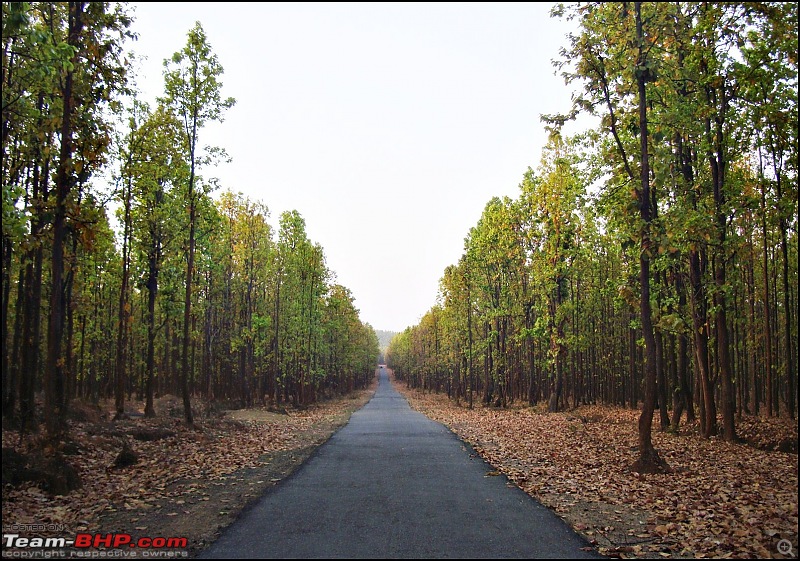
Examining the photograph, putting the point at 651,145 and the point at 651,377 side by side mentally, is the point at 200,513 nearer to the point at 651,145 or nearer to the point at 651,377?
the point at 651,377

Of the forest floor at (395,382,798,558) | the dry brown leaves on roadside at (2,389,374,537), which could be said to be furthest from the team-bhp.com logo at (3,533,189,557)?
the forest floor at (395,382,798,558)

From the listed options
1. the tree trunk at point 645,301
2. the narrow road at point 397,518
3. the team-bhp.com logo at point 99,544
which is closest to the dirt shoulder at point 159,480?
the team-bhp.com logo at point 99,544

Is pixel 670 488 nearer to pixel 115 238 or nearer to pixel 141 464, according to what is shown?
pixel 141 464

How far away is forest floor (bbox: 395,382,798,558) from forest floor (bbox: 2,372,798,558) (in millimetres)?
28

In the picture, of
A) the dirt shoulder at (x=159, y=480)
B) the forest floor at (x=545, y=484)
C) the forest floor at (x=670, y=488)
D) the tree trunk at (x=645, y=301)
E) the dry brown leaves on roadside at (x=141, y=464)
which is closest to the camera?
the forest floor at (x=670, y=488)

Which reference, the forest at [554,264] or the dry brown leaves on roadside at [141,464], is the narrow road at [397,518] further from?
the dry brown leaves on roadside at [141,464]

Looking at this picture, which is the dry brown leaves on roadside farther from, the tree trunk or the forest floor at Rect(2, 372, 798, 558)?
the tree trunk

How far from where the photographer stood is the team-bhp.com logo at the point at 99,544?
5898 mm

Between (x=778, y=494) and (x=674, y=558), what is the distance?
3.83 meters

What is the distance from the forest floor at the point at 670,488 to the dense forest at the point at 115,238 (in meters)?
9.21

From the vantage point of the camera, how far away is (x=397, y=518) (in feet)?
23.4

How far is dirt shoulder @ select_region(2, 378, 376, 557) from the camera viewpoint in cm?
704

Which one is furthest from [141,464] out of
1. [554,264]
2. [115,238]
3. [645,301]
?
[554,264]

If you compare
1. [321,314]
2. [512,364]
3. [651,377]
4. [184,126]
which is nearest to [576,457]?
[651,377]
